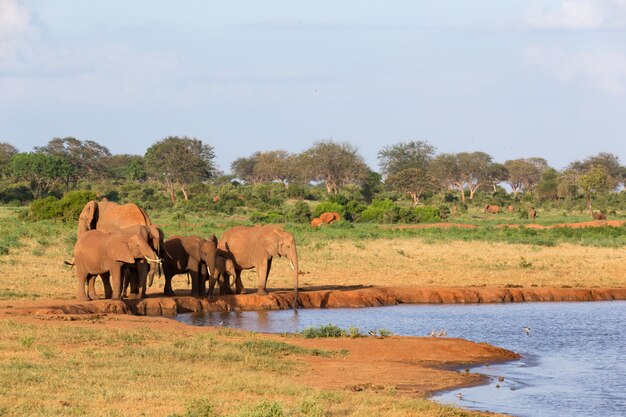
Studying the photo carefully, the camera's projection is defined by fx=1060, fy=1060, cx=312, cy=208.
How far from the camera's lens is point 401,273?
35031 millimetres

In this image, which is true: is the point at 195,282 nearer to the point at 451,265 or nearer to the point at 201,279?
the point at 201,279

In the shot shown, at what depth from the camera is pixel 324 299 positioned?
2747 centimetres

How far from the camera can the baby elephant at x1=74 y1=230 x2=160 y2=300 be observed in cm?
2291

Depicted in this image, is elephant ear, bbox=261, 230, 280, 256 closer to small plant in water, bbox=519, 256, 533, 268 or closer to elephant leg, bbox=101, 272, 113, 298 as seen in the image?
elephant leg, bbox=101, 272, 113, 298

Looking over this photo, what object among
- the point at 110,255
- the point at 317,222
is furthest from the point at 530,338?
the point at 317,222

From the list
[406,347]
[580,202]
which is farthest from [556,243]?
[580,202]

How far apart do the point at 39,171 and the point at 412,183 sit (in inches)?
1172

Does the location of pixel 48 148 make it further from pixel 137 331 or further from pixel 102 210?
pixel 137 331

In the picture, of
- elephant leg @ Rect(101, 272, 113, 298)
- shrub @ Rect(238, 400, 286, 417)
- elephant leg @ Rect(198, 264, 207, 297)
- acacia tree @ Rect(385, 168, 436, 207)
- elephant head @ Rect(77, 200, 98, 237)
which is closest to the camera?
shrub @ Rect(238, 400, 286, 417)

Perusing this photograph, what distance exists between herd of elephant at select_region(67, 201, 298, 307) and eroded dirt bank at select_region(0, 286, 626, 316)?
49cm

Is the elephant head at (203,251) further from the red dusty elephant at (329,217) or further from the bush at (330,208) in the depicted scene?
the bush at (330,208)

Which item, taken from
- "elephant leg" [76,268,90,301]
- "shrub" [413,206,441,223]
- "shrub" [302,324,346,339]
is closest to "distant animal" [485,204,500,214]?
"shrub" [413,206,441,223]

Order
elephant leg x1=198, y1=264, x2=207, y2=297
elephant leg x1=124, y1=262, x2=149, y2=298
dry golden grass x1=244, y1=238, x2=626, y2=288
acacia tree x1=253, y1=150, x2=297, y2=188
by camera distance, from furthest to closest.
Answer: acacia tree x1=253, y1=150, x2=297, y2=188
dry golden grass x1=244, y1=238, x2=626, y2=288
elephant leg x1=198, y1=264, x2=207, y2=297
elephant leg x1=124, y1=262, x2=149, y2=298

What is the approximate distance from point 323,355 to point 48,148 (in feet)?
272
